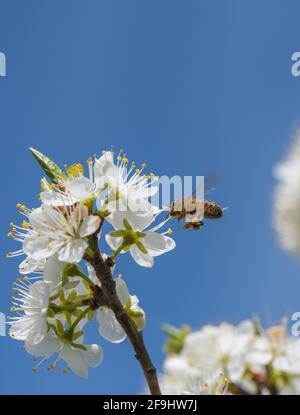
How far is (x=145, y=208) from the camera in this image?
7.82ft

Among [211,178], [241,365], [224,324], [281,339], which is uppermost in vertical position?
[211,178]

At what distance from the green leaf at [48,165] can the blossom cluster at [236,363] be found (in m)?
0.94

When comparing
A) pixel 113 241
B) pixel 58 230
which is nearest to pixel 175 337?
pixel 113 241

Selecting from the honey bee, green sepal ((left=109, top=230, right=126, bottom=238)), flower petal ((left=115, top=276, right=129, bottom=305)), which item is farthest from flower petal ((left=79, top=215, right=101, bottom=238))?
the honey bee

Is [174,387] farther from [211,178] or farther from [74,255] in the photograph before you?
[211,178]

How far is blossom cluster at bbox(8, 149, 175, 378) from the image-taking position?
2184 mm

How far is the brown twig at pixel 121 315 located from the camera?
181 centimetres

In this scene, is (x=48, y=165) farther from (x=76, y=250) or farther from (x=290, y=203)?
(x=290, y=203)

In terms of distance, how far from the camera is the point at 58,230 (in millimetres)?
2250

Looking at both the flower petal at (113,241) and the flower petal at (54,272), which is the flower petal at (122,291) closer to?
the flower petal at (113,241)

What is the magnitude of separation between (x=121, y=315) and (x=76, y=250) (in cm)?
32
